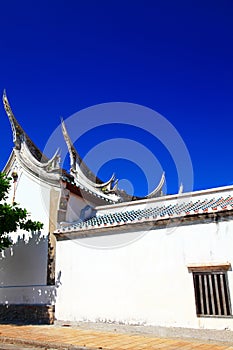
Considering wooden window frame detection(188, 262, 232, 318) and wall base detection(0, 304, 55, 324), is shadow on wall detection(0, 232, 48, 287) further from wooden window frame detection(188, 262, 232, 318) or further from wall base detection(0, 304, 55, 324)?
wooden window frame detection(188, 262, 232, 318)

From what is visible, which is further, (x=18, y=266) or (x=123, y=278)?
(x=18, y=266)

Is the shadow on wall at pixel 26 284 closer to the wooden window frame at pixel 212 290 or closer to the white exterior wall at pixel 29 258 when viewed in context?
the white exterior wall at pixel 29 258

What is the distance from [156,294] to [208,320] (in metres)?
1.40

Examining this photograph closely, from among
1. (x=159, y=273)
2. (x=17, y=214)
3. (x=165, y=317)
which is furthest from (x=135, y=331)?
(x=17, y=214)

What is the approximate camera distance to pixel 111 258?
29.4ft

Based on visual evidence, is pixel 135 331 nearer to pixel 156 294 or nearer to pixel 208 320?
pixel 156 294

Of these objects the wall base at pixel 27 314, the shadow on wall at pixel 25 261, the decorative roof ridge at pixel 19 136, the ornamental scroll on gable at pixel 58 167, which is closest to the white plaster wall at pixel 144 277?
the wall base at pixel 27 314

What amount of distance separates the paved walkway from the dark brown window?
70 centimetres

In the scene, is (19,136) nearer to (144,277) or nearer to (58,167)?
(58,167)

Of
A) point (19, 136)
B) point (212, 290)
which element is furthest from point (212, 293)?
point (19, 136)

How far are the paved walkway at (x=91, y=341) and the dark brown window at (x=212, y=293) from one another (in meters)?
0.70

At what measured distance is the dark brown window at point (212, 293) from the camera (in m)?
7.22

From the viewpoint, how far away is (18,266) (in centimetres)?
1099

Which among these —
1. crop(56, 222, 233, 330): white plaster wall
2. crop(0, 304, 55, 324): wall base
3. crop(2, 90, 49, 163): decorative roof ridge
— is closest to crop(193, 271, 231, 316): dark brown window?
crop(56, 222, 233, 330): white plaster wall
